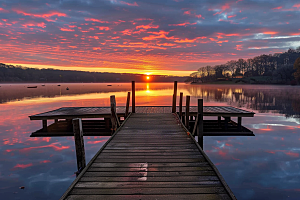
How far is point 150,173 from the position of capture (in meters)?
5.17

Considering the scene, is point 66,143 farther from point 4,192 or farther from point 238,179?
point 238,179

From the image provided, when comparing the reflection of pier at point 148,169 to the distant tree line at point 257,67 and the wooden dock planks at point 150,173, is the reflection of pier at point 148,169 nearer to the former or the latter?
the wooden dock planks at point 150,173

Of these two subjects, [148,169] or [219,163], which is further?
[219,163]

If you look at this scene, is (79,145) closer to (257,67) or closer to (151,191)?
(151,191)

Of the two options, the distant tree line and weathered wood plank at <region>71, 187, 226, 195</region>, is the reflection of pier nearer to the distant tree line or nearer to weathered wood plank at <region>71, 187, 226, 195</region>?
weathered wood plank at <region>71, 187, 226, 195</region>

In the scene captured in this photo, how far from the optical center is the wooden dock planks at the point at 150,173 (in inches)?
169

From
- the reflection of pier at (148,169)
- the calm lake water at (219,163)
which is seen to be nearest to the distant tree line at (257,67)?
the calm lake water at (219,163)

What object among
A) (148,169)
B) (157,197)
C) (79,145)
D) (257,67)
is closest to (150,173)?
(148,169)

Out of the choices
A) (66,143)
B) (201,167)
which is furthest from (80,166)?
(66,143)

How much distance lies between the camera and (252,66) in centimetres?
14138

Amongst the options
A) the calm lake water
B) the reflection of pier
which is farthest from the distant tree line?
the reflection of pier

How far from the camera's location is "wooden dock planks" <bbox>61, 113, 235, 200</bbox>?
4281 millimetres

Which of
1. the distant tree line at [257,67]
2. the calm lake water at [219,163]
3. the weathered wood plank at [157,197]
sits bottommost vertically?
the calm lake water at [219,163]

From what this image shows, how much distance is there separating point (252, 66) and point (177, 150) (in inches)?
6086
